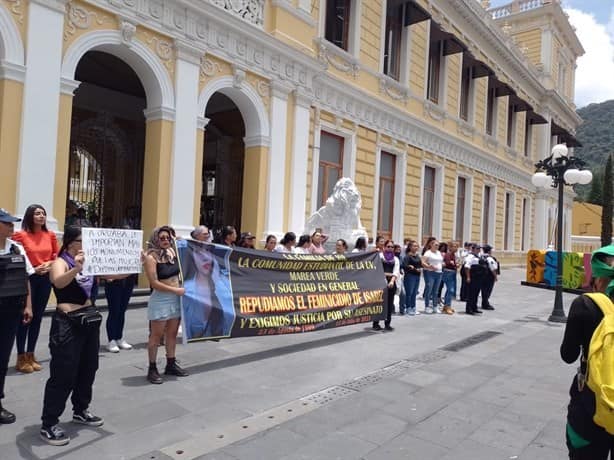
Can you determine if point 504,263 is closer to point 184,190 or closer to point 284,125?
point 284,125

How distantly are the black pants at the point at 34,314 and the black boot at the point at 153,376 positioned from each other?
1437 mm

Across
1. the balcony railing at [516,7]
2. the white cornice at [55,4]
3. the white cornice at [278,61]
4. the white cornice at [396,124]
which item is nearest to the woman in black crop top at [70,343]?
the white cornice at [55,4]

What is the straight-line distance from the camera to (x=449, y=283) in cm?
1170

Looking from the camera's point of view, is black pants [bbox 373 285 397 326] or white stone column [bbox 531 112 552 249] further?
white stone column [bbox 531 112 552 249]

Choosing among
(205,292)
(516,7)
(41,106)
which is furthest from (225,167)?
(516,7)

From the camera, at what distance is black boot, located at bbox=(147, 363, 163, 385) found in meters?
5.29

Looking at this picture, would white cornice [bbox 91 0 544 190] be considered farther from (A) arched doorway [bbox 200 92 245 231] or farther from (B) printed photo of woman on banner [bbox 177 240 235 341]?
(B) printed photo of woman on banner [bbox 177 240 235 341]

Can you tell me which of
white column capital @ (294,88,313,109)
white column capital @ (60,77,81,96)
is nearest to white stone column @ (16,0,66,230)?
white column capital @ (60,77,81,96)

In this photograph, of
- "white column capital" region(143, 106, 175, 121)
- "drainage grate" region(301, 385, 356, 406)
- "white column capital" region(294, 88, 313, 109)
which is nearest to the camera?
"drainage grate" region(301, 385, 356, 406)

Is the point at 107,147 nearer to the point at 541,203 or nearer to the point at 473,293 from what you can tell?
the point at 473,293

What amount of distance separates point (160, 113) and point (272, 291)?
225 inches

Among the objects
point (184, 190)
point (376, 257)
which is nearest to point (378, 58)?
point (184, 190)

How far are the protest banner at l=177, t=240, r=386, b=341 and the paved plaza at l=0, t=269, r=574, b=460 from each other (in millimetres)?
428

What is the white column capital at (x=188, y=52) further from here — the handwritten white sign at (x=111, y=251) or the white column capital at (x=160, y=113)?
the handwritten white sign at (x=111, y=251)
